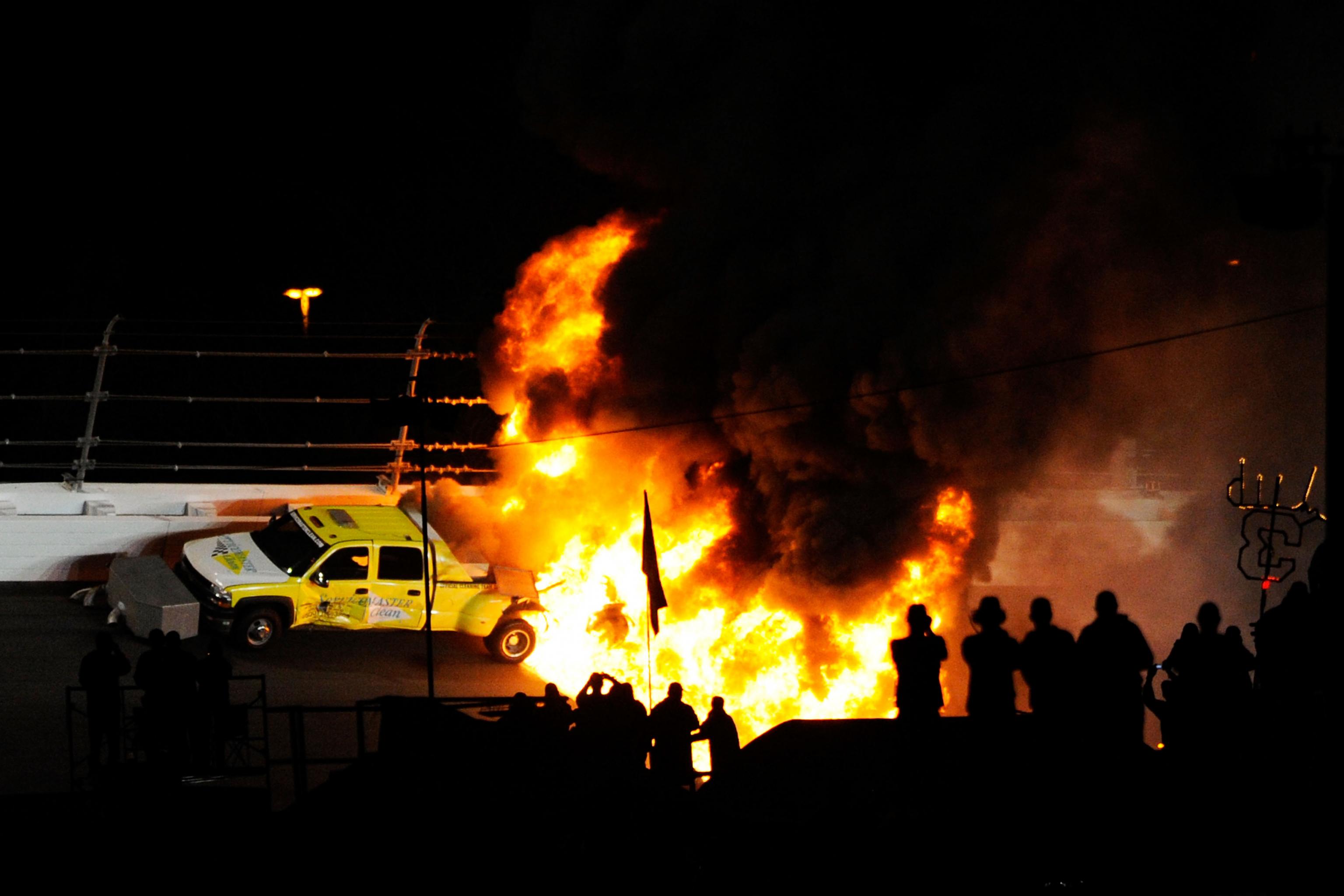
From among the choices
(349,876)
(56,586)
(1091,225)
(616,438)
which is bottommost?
(349,876)

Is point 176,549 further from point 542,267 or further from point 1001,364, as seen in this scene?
point 1001,364

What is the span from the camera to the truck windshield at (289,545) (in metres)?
15.6

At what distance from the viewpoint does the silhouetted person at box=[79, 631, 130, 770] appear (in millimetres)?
10547

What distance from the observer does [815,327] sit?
1620 cm

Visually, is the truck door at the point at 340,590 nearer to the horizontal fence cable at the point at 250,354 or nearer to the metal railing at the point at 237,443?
the metal railing at the point at 237,443

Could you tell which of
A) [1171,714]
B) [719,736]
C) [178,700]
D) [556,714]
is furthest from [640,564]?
[1171,714]

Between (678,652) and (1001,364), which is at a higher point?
(1001,364)

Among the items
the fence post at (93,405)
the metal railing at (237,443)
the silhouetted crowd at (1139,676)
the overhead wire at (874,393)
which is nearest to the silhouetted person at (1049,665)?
the silhouetted crowd at (1139,676)

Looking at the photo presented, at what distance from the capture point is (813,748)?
384 inches

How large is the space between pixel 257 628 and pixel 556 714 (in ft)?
21.3

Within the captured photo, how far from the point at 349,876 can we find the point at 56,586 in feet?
36.0

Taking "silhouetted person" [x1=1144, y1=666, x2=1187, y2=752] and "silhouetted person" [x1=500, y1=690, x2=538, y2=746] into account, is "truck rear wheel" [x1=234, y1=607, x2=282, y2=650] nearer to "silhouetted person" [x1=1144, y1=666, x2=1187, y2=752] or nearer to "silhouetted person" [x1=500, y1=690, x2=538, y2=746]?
"silhouetted person" [x1=500, y1=690, x2=538, y2=746]

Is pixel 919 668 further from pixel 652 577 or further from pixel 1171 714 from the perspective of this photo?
pixel 652 577

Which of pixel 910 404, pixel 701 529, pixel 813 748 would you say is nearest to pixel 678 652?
pixel 701 529
